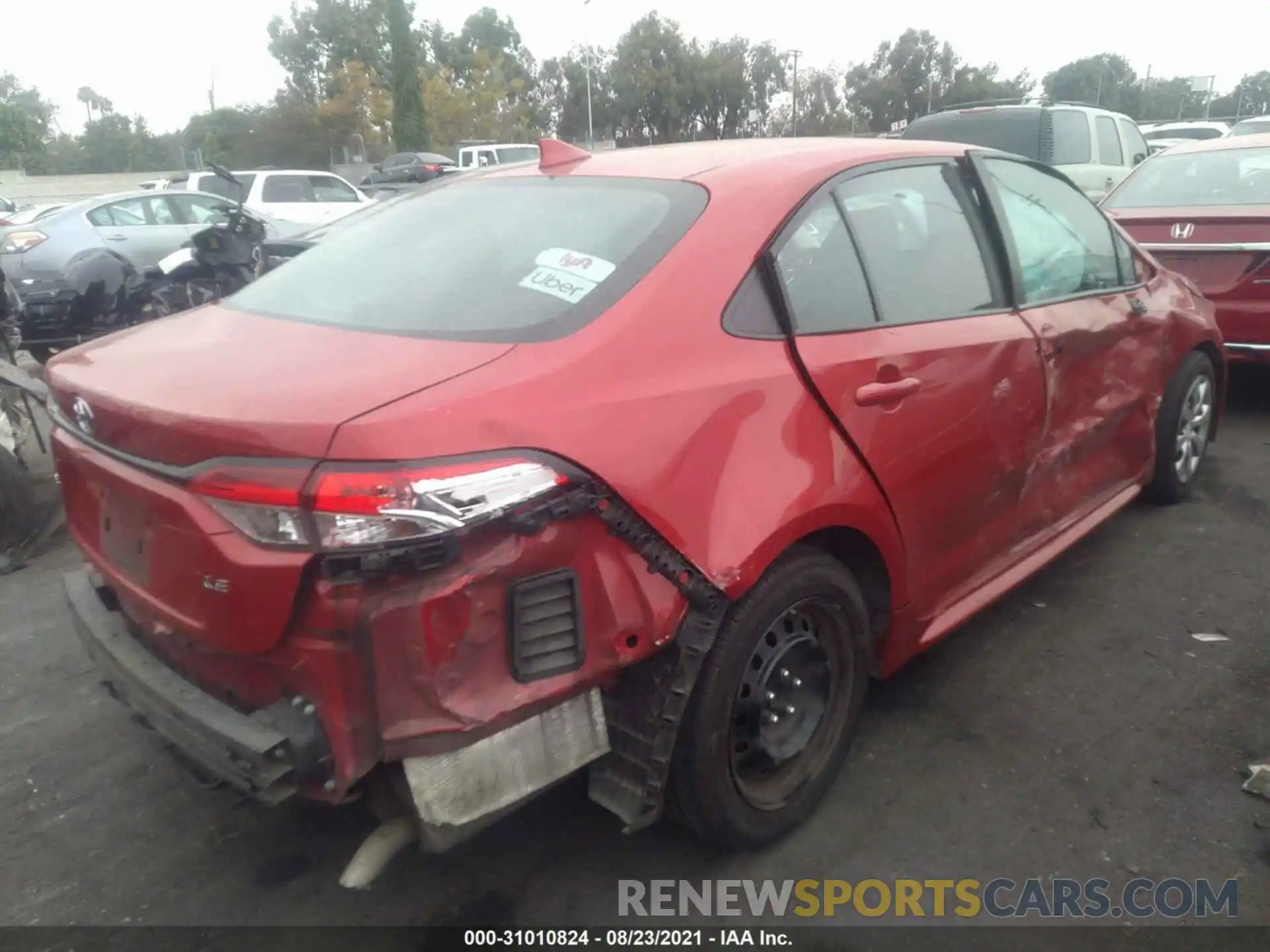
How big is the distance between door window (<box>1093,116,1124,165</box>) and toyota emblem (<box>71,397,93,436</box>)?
36.7 ft

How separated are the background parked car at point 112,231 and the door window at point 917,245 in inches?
325

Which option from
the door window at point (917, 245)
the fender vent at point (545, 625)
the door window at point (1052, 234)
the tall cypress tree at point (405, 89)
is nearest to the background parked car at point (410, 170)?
the tall cypress tree at point (405, 89)

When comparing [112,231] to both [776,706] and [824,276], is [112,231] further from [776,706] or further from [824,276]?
[776,706]

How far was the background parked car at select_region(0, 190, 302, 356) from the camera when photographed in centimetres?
1061

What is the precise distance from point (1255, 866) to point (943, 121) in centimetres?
915

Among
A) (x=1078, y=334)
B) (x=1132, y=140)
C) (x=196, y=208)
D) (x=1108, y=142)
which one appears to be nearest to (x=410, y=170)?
(x=196, y=208)

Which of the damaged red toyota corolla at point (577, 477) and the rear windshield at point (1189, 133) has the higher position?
the rear windshield at point (1189, 133)

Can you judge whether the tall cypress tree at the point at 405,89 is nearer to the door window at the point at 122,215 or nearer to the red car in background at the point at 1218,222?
the door window at the point at 122,215

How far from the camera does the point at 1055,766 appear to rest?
9.32 feet

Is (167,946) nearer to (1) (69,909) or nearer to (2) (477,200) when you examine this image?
(1) (69,909)

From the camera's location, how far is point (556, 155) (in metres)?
3.02

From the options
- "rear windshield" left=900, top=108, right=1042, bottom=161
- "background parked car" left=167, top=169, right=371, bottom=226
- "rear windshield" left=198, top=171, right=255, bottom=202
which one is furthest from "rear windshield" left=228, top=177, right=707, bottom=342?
"rear windshield" left=198, top=171, right=255, bottom=202

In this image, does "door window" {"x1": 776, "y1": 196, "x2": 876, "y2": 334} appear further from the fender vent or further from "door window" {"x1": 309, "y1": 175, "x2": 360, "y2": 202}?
"door window" {"x1": 309, "y1": 175, "x2": 360, "y2": 202}

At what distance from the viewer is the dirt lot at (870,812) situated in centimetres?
245
